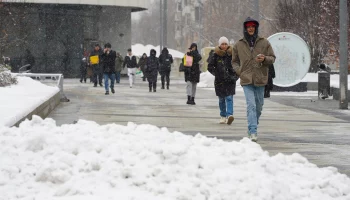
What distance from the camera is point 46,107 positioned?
62.4 ft

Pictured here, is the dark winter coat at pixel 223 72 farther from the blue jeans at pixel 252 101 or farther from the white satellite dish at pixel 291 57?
the white satellite dish at pixel 291 57

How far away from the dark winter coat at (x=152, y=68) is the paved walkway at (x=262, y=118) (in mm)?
4678

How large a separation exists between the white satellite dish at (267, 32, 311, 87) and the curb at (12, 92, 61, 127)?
8612mm

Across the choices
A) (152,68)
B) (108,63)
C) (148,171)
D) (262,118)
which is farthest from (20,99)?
(152,68)

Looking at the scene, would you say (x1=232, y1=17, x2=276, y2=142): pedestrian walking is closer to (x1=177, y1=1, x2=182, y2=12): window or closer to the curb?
the curb

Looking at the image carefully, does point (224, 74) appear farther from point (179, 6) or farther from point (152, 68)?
point (179, 6)

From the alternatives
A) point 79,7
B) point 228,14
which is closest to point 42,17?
point 79,7

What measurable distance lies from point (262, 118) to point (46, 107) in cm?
456

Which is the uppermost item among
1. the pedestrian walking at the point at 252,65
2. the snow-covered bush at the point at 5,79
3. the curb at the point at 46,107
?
the pedestrian walking at the point at 252,65

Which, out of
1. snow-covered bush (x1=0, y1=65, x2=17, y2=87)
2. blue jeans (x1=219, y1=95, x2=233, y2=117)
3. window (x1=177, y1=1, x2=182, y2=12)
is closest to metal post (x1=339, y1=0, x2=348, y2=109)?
blue jeans (x1=219, y1=95, x2=233, y2=117)

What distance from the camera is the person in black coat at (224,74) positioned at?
54.5 ft

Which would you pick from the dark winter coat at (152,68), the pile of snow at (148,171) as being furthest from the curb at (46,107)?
the dark winter coat at (152,68)

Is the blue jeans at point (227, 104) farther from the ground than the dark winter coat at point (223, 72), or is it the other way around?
the dark winter coat at point (223, 72)

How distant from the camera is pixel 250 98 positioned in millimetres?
13375
